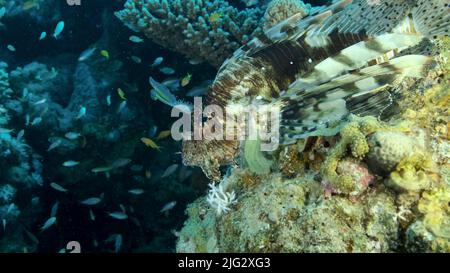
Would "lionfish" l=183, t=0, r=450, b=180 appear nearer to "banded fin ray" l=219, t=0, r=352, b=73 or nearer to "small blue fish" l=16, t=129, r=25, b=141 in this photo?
"banded fin ray" l=219, t=0, r=352, b=73

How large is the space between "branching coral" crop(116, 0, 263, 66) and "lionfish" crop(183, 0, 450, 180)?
85.7 inches

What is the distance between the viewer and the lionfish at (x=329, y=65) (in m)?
2.77

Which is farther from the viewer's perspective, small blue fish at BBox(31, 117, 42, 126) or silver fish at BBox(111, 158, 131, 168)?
small blue fish at BBox(31, 117, 42, 126)

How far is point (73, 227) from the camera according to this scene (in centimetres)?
813

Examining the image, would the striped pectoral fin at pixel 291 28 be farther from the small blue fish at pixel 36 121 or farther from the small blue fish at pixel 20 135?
the small blue fish at pixel 20 135

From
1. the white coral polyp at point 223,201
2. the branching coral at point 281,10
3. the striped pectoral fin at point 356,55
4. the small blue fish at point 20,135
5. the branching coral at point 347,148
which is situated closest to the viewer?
the branching coral at point 347,148

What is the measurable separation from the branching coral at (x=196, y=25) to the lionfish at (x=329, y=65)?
85.7 inches

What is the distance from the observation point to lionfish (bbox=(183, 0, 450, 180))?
2.77m

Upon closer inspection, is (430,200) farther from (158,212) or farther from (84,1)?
(84,1)

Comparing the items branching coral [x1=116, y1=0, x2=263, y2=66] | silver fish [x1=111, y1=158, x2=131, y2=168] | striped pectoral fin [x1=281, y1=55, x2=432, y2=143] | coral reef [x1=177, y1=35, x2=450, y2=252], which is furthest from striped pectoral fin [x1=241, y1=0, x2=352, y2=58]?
silver fish [x1=111, y1=158, x2=131, y2=168]

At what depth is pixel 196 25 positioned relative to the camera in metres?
6.23

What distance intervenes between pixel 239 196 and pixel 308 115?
0.97 metres

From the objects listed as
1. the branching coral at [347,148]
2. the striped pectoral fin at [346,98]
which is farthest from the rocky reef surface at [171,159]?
the striped pectoral fin at [346,98]

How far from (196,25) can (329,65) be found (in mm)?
3864
